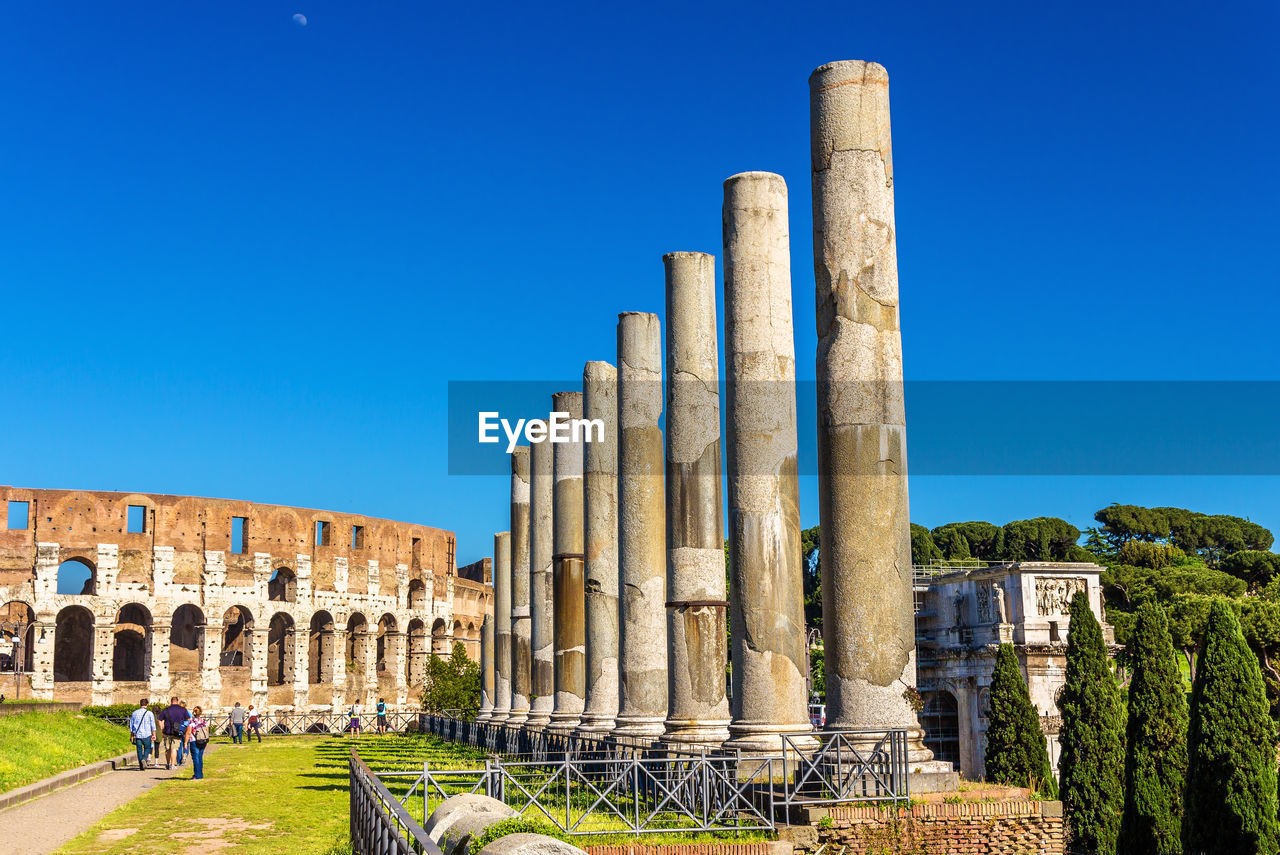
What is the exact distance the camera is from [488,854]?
6.58m

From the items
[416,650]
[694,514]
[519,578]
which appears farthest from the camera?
[416,650]

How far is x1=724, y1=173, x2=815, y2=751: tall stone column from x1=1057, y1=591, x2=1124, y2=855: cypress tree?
10.5 meters

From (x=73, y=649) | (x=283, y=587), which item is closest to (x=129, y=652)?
(x=73, y=649)

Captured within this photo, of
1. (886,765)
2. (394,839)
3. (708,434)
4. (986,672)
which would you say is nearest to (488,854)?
(394,839)

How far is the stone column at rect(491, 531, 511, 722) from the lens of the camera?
28266 mm

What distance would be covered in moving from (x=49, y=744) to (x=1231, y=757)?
1753cm

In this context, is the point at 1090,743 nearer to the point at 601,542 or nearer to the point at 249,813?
the point at 601,542

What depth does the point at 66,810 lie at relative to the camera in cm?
1373

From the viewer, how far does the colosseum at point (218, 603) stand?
42.9 meters

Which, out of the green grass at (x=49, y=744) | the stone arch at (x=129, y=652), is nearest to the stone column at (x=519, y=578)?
the green grass at (x=49, y=744)

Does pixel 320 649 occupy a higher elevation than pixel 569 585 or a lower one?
lower

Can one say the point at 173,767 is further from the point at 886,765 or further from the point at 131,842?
the point at 886,765

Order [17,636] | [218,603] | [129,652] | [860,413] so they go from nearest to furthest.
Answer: [860,413] < [17,636] < [218,603] < [129,652]

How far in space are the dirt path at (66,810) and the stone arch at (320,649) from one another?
1192 inches
